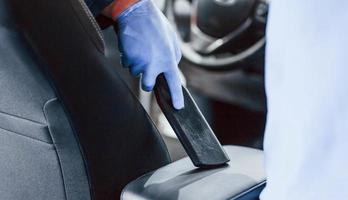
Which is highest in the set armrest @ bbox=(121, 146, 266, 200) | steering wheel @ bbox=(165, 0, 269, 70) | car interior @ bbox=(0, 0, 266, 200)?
car interior @ bbox=(0, 0, 266, 200)

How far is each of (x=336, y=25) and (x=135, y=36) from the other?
0.35 m

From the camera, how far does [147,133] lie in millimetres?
Result: 799

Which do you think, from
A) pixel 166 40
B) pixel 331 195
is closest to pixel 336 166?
pixel 331 195

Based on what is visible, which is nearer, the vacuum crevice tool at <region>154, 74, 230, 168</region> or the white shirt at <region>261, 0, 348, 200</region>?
the white shirt at <region>261, 0, 348, 200</region>

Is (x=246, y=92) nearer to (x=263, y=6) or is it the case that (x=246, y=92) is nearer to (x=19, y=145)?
(x=263, y=6)

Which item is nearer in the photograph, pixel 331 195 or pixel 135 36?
pixel 331 195

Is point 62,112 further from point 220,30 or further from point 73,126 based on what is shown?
point 220,30

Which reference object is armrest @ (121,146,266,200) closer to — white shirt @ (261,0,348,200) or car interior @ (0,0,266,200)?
car interior @ (0,0,266,200)

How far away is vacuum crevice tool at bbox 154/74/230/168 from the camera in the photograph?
781 millimetres

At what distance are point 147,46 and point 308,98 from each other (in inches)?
12.5

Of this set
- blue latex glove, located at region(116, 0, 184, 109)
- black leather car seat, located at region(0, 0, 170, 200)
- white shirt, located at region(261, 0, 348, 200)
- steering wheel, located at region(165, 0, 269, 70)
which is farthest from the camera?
steering wheel, located at region(165, 0, 269, 70)

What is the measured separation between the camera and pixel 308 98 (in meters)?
0.54

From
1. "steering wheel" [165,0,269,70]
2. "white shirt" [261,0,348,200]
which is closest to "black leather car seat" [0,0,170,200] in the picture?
"white shirt" [261,0,348,200]

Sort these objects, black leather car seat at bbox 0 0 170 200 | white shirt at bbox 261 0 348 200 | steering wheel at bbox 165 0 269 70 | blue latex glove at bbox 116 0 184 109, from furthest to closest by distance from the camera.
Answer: steering wheel at bbox 165 0 269 70 < blue latex glove at bbox 116 0 184 109 < black leather car seat at bbox 0 0 170 200 < white shirt at bbox 261 0 348 200
